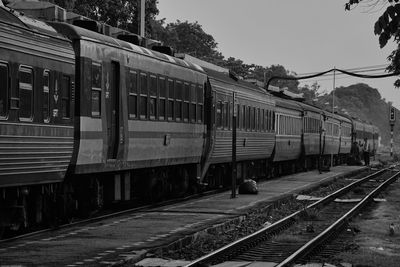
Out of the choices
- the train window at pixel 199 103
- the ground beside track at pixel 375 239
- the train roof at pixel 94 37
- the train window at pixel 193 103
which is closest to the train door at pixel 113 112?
the train roof at pixel 94 37

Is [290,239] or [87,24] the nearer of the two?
[290,239]

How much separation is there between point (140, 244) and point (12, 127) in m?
2.52

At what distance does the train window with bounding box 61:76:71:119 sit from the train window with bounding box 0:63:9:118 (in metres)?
1.89

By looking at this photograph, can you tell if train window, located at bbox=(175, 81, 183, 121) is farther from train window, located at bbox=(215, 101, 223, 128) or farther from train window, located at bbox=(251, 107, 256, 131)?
train window, located at bbox=(251, 107, 256, 131)

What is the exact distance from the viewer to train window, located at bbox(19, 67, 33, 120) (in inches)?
455

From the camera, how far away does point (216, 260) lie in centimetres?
1095

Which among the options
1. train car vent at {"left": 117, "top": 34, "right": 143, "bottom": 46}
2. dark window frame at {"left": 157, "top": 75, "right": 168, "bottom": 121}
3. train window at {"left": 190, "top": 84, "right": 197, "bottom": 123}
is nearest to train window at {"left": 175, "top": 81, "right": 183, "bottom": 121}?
dark window frame at {"left": 157, "top": 75, "right": 168, "bottom": 121}

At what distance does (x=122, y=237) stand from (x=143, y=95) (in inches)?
200

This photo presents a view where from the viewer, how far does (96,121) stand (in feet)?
46.5

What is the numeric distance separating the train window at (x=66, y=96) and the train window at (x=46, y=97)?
0.55 m

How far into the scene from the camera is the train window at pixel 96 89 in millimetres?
14102

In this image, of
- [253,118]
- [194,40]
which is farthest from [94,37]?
[194,40]

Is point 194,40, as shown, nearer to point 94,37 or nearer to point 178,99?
point 178,99

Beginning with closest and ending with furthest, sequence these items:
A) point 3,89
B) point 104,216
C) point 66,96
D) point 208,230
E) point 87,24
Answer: point 3,89 → point 66,96 → point 208,230 → point 87,24 → point 104,216
